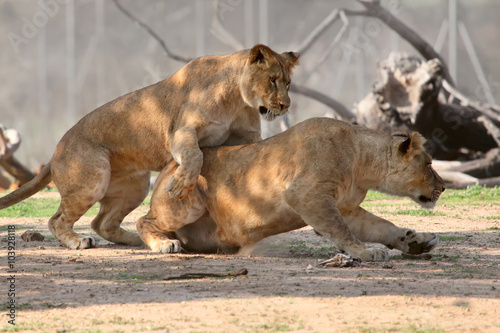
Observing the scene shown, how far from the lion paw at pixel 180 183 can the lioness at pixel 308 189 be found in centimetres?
19

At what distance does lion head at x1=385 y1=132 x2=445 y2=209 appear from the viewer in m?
5.82

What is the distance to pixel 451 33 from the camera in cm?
1983

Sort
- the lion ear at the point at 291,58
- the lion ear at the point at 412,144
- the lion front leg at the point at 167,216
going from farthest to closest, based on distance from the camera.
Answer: the lion ear at the point at 291,58
the lion front leg at the point at 167,216
the lion ear at the point at 412,144

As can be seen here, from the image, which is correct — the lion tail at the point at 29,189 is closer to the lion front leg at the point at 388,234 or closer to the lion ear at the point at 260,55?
the lion ear at the point at 260,55

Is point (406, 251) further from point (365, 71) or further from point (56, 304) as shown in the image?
point (365, 71)

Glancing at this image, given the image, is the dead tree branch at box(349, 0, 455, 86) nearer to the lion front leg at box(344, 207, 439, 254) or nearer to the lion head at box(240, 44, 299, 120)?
the lion head at box(240, 44, 299, 120)

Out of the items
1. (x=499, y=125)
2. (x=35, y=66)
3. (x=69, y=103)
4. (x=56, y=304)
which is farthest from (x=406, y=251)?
(x=35, y=66)

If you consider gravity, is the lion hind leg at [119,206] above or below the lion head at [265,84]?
below

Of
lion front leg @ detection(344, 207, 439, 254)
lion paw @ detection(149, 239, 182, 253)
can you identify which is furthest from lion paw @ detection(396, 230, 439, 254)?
lion paw @ detection(149, 239, 182, 253)

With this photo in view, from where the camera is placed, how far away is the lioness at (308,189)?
5.63 m
